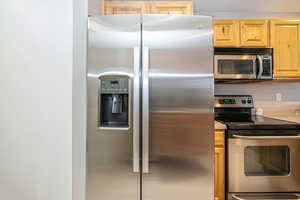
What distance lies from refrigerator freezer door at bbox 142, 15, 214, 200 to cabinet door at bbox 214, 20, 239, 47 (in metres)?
0.91

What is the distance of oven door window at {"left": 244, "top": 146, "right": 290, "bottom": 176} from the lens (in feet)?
6.32

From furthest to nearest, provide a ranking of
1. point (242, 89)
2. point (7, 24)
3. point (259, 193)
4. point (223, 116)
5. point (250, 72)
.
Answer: point (242, 89)
point (223, 116)
point (250, 72)
point (259, 193)
point (7, 24)

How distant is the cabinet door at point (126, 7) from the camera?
203 centimetres

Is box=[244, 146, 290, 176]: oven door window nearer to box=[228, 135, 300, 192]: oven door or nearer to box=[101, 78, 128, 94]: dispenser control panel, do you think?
box=[228, 135, 300, 192]: oven door

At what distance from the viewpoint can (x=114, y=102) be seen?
5.05 feet

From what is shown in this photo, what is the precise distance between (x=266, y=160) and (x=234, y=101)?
0.84 m

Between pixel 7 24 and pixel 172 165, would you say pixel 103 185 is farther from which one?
pixel 7 24

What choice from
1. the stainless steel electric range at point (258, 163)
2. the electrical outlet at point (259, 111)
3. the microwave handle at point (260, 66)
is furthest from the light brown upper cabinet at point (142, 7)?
the electrical outlet at point (259, 111)

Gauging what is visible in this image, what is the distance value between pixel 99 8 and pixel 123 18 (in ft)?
1.84

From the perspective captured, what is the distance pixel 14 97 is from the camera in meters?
1.11

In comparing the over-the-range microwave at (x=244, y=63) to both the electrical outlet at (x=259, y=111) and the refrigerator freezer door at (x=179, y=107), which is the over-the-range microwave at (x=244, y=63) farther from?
the refrigerator freezer door at (x=179, y=107)

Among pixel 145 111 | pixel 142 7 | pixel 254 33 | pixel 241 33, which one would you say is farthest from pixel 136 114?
pixel 254 33

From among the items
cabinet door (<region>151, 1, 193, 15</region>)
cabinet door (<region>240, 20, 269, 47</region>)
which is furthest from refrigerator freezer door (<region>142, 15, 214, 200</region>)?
cabinet door (<region>240, 20, 269, 47</region>)

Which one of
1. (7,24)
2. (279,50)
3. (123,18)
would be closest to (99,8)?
(123,18)
